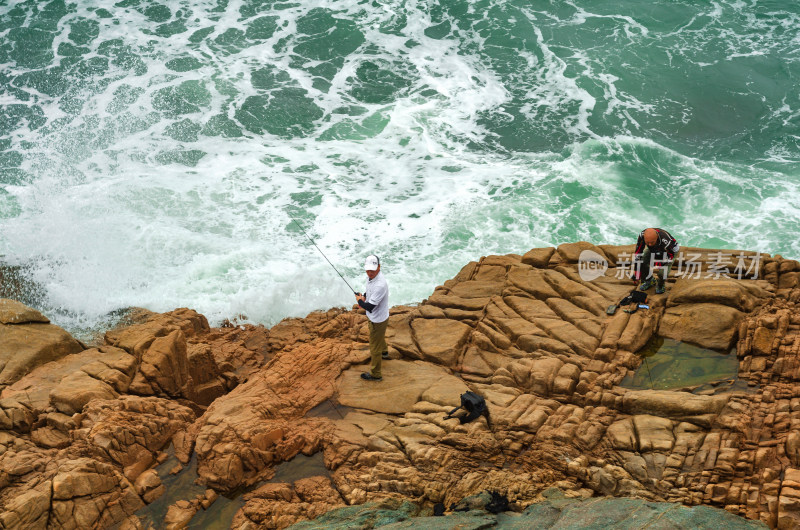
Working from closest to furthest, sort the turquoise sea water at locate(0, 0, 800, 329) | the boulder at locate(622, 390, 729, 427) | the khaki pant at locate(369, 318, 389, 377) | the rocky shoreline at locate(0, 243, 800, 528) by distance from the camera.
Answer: the rocky shoreline at locate(0, 243, 800, 528) < the boulder at locate(622, 390, 729, 427) < the khaki pant at locate(369, 318, 389, 377) < the turquoise sea water at locate(0, 0, 800, 329)

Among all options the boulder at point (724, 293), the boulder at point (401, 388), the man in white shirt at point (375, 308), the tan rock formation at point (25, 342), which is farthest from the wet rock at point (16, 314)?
the boulder at point (724, 293)

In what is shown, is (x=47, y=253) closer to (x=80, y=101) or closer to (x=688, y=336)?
(x=80, y=101)

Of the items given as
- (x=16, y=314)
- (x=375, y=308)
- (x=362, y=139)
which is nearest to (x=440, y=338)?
(x=375, y=308)

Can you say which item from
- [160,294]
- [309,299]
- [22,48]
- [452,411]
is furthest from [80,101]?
[452,411]

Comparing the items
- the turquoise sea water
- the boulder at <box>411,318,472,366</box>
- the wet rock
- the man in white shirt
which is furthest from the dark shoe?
the wet rock

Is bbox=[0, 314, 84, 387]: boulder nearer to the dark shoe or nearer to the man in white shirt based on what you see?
the man in white shirt

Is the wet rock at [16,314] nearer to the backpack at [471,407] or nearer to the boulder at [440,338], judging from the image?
the boulder at [440,338]
